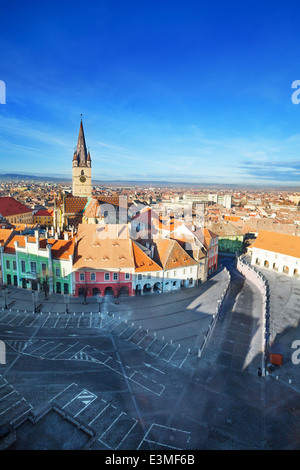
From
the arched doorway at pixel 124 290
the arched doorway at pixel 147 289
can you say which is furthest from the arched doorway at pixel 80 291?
the arched doorway at pixel 147 289

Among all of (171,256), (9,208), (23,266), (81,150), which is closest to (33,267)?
(23,266)

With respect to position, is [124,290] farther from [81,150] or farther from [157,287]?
[81,150]

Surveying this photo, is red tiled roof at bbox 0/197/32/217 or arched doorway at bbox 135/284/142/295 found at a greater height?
red tiled roof at bbox 0/197/32/217

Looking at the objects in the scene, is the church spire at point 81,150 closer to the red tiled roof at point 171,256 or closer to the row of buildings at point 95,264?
the row of buildings at point 95,264

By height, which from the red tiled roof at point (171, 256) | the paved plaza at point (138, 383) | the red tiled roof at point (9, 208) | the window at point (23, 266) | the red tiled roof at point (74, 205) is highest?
the red tiled roof at point (74, 205)

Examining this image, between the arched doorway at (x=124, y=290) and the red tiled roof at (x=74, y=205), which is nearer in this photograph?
the arched doorway at (x=124, y=290)

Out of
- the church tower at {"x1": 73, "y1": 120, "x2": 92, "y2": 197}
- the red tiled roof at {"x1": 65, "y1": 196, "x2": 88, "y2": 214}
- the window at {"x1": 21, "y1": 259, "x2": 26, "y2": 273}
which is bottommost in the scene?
the window at {"x1": 21, "y1": 259, "x2": 26, "y2": 273}

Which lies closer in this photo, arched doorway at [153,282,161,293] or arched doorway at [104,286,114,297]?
arched doorway at [104,286,114,297]

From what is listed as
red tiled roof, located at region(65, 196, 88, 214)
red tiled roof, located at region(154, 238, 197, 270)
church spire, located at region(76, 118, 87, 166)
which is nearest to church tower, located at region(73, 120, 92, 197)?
church spire, located at region(76, 118, 87, 166)

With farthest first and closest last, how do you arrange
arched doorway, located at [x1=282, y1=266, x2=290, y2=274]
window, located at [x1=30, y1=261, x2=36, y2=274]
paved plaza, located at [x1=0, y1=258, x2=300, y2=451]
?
arched doorway, located at [x1=282, y1=266, x2=290, y2=274] → window, located at [x1=30, y1=261, x2=36, y2=274] → paved plaza, located at [x1=0, y1=258, x2=300, y2=451]

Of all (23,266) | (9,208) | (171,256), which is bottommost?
(23,266)

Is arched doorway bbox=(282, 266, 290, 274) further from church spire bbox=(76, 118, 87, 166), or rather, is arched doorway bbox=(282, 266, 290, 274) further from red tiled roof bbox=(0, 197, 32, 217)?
red tiled roof bbox=(0, 197, 32, 217)
